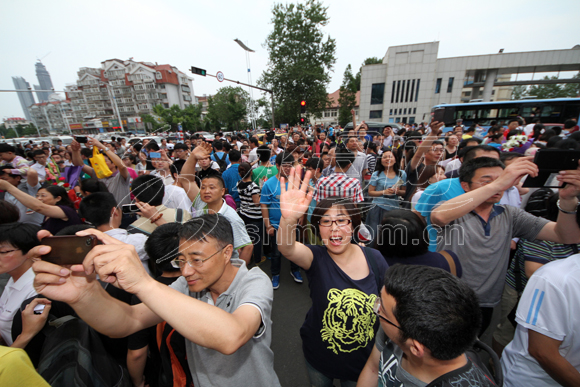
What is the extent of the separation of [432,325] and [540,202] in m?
2.82

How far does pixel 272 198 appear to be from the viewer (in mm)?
3723

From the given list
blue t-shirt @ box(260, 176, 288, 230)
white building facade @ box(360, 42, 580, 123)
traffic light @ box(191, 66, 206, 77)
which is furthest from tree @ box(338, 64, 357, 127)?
blue t-shirt @ box(260, 176, 288, 230)

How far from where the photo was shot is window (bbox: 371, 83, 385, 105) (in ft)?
120

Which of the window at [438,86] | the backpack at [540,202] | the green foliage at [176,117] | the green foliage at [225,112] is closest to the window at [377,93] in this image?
the window at [438,86]

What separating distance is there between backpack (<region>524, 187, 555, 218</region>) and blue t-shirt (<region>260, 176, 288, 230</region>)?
310 cm

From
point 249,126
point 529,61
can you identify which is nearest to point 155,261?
point 529,61

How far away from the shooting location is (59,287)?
1078 mm

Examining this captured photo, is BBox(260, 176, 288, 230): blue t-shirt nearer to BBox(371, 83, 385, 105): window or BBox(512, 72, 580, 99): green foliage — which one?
BBox(371, 83, 385, 105): window

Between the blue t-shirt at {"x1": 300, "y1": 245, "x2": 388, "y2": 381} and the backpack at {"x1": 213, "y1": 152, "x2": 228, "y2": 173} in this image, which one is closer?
the blue t-shirt at {"x1": 300, "y1": 245, "x2": 388, "y2": 381}

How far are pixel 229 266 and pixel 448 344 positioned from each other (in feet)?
3.93

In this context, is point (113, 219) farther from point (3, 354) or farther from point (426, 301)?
point (426, 301)

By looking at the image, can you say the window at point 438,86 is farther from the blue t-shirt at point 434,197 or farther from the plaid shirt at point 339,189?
the plaid shirt at point 339,189

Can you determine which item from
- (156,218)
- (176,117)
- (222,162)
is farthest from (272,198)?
(176,117)

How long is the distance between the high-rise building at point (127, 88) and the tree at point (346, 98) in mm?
45641
